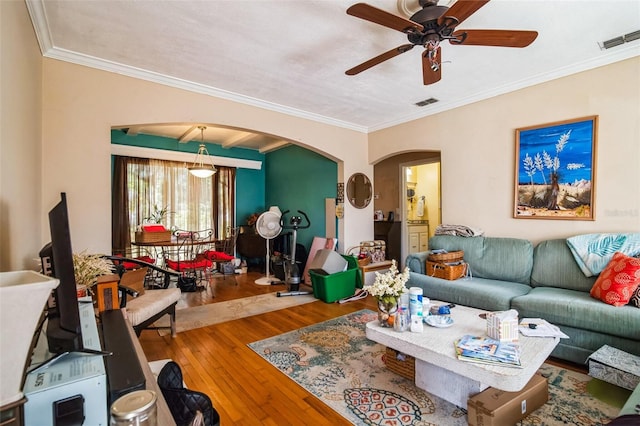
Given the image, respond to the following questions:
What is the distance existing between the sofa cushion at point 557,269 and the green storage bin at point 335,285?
2.11 metres

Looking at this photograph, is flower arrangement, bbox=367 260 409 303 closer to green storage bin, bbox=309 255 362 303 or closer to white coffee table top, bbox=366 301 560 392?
white coffee table top, bbox=366 301 560 392

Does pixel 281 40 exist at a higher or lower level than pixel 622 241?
higher

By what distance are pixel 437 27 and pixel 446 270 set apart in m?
2.41

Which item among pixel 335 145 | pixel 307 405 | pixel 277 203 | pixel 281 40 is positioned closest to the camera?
pixel 307 405

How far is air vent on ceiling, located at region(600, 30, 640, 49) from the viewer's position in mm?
2457

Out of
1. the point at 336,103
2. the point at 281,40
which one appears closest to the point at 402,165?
the point at 336,103

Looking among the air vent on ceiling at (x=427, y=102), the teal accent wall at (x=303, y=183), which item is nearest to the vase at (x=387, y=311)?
the air vent on ceiling at (x=427, y=102)

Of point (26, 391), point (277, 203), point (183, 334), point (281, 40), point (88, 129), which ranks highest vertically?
point (281, 40)

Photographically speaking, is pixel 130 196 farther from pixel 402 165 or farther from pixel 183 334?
pixel 402 165

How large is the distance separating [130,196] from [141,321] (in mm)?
3790

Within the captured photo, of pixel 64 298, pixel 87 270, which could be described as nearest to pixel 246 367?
pixel 87 270

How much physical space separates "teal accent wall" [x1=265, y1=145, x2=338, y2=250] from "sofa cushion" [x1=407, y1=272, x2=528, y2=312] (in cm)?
235

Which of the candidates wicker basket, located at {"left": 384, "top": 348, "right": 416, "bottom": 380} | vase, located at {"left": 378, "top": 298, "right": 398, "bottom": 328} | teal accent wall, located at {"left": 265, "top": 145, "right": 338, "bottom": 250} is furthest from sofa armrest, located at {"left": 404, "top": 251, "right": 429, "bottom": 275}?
teal accent wall, located at {"left": 265, "top": 145, "right": 338, "bottom": 250}

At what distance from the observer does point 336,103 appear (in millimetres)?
3900
